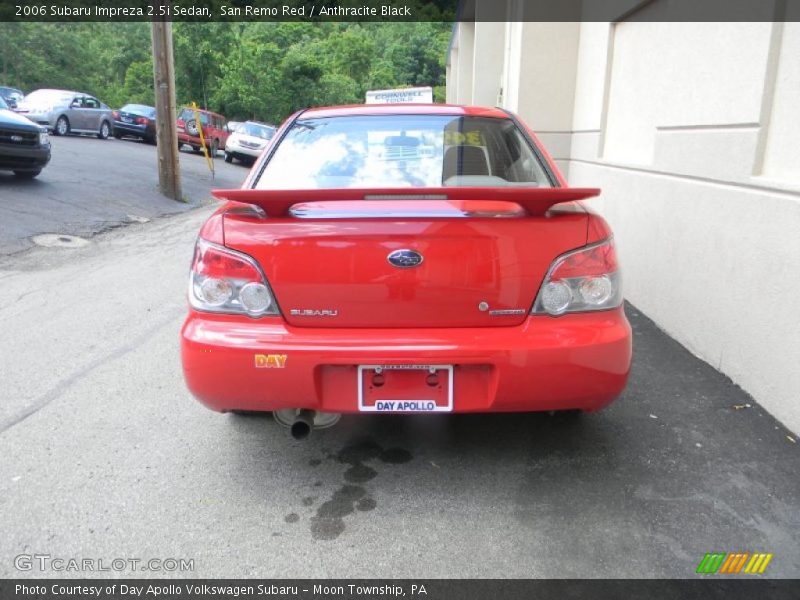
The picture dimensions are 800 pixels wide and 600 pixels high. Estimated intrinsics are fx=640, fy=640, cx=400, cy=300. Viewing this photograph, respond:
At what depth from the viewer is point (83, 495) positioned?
2.75 meters

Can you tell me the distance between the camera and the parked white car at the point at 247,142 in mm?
21281

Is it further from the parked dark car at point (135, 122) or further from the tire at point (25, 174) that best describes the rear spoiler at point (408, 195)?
the parked dark car at point (135, 122)

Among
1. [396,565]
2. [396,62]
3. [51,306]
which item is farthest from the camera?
[396,62]

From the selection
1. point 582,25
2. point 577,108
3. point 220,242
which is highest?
point 582,25

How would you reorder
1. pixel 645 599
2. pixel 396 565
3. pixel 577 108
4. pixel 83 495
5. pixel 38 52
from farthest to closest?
pixel 38 52
pixel 577 108
pixel 83 495
pixel 396 565
pixel 645 599

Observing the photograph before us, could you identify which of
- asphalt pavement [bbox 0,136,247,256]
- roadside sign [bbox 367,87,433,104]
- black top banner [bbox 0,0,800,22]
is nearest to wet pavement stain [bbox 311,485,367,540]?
black top banner [bbox 0,0,800,22]

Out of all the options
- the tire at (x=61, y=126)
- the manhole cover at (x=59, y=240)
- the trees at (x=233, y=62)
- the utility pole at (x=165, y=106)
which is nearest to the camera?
the manhole cover at (x=59, y=240)

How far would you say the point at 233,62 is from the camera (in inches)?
1369

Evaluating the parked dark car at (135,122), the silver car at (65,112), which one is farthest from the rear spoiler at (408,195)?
the parked dark car at (135,122)

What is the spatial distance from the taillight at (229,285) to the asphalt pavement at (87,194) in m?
6.12

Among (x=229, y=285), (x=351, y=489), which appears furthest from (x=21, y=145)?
(x=351, y=489)

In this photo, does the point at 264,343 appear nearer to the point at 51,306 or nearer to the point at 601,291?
the point at 601,291

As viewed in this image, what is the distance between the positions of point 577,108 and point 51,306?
21.4 ft

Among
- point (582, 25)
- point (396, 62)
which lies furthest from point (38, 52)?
point (582, 25)
